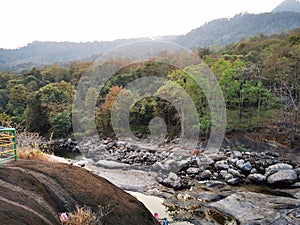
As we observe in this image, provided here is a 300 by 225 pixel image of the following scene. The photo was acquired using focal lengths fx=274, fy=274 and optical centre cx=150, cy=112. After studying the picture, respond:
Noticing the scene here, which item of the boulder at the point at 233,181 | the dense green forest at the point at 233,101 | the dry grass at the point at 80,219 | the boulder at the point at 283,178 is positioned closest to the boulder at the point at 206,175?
the boulder at the point at 233,181

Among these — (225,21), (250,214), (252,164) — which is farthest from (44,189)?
(225,21)

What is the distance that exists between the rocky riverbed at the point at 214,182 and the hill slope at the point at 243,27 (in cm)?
5259

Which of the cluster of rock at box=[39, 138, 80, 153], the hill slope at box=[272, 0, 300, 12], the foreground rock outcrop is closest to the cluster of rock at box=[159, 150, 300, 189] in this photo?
the foreground rock outcrop

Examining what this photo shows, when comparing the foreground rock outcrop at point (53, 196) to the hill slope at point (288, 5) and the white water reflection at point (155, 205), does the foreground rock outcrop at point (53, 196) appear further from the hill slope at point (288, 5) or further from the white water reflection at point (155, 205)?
the hill slope at point (288, 5)

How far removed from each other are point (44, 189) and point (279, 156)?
11347mm

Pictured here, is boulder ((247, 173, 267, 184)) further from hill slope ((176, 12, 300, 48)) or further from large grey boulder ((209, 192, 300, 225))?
hill slope ((176, 12, 300, 48))

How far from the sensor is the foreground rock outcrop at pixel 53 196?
104 inches

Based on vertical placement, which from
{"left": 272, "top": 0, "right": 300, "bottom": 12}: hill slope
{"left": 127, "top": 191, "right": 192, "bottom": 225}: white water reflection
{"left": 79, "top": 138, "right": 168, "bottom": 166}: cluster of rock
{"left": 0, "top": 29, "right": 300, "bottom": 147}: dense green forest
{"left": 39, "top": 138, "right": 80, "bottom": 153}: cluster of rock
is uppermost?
{"left": 272, "top": 0, "right": 300, "bottom": 12}: hill slope

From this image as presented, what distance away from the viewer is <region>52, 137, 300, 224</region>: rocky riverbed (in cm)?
623

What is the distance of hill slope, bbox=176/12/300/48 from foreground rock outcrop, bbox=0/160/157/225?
199 ft

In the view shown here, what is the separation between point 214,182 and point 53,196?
6.36m

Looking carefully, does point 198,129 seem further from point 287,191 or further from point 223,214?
point 223,214

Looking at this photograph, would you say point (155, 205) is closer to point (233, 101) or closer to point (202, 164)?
point (202, 164)

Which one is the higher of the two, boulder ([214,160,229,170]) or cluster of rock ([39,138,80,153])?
boulder ([214,160,229,170])
